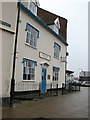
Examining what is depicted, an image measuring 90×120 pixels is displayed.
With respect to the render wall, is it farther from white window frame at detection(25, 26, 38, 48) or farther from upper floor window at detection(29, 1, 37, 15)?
upper floor window at detection(29, 1, 37, 15)

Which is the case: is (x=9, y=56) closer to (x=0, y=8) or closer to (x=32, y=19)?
(x=0, y=8)

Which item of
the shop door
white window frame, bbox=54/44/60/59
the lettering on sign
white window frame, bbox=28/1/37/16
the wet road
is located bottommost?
the wet road

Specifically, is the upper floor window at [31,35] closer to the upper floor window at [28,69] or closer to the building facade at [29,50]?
the building facade at [29,50]

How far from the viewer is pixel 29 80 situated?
1217cm

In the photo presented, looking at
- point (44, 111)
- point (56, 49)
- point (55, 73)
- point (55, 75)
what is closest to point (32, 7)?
point (56, 49)

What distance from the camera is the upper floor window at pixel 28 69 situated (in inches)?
466

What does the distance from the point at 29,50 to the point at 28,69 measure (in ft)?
5.35

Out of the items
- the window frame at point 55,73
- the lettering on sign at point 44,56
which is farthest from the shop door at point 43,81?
the window frame at point 55,73

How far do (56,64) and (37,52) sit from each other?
199 inches

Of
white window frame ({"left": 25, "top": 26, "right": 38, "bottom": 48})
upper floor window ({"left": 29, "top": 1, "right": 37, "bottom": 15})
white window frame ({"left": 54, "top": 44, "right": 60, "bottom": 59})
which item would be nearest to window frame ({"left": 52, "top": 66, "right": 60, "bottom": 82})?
white window frame ({"left": 54, "top": 44, "right": 60, "bottom": 59})

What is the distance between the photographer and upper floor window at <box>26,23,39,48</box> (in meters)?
12.4

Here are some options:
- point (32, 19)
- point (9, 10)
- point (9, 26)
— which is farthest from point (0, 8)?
point (32, 19)

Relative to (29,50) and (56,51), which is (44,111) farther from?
(56,51)

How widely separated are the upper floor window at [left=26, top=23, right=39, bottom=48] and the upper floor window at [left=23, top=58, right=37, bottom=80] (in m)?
1.60
